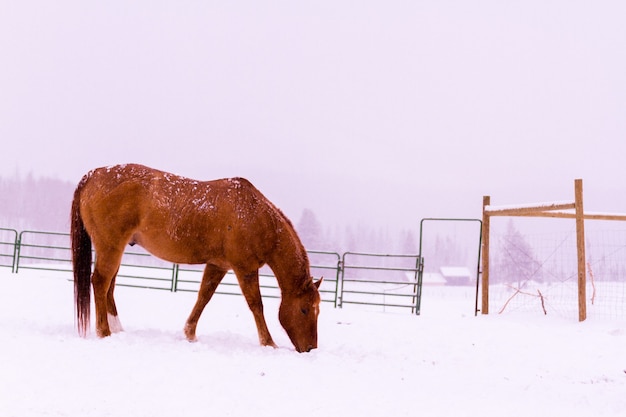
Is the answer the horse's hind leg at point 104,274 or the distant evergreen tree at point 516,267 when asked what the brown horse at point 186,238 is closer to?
the horse's hind leg at point 104,274

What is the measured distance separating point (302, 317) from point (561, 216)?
637 centimetres

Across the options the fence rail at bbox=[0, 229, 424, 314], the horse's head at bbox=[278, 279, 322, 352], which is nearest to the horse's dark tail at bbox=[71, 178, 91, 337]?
the fence rail at bbox=[0, 229, 424, 314]

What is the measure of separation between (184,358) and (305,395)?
1.20 m

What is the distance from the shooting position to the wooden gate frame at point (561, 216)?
8867 mm

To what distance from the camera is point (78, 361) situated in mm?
4219

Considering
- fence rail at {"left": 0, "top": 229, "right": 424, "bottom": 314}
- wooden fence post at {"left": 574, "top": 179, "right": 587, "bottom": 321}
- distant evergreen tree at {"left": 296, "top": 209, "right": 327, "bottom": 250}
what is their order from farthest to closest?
distant evergreen tree at {"left": 296, "top": 209, "right": 327, "bottom": 250}
fence rail at {"left": 0, "top": 229, "right": 424, "bottom": 314}
wooden fence post at {"left": 574, "top": 179, "right": 587, "bottom": 321}

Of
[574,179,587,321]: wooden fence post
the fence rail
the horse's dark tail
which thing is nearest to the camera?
the horse's dark tail

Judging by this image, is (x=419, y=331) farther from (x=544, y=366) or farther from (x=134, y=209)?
(x=134, y=209)

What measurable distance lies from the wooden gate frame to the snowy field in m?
1.12

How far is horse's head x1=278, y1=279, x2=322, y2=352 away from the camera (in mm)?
5562

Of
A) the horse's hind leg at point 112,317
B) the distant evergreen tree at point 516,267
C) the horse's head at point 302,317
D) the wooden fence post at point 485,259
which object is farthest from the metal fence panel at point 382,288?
the horse's hind leg at point 112,317

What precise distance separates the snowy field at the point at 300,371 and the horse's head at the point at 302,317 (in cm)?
15

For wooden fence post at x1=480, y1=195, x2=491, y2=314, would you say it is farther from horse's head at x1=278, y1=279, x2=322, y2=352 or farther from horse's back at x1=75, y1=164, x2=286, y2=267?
horse's back at x1=75, y1=164, x2=286, y2=267

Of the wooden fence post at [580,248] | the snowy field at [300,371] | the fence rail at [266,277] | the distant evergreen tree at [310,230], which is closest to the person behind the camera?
the snowy field at [300,371]
